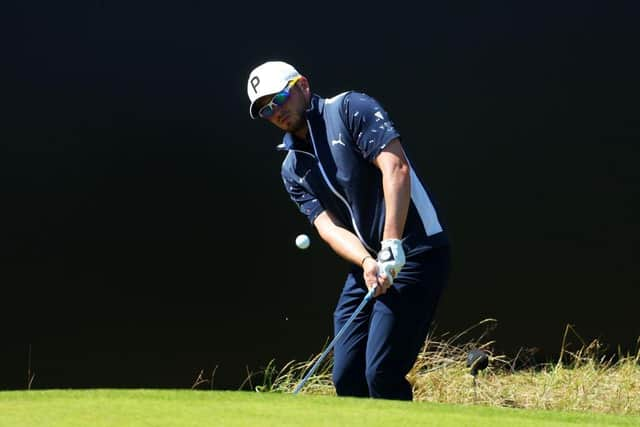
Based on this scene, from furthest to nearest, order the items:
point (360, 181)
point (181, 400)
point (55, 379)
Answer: point (55, 379), point (360, 181), point (181, 400)

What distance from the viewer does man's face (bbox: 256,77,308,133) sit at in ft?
12.9

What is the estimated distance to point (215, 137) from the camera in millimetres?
5863

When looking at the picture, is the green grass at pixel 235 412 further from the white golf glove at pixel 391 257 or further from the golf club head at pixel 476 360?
the golf club head at pixel 476 360

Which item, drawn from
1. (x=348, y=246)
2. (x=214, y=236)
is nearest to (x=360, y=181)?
(x=348, y=246)

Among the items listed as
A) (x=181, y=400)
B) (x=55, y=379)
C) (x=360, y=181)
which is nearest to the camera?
(x=181, y=400)

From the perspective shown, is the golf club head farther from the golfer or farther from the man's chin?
the man's chin

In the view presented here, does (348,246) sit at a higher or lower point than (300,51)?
lower

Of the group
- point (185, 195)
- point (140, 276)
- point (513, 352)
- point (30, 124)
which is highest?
point (30, 124)

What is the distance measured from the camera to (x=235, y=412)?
8.65 ft

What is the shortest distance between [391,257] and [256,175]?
2.30 metres

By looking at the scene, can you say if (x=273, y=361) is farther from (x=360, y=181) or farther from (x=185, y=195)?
(x=360, y=181)

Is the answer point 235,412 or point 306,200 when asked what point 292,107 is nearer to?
point 306,200

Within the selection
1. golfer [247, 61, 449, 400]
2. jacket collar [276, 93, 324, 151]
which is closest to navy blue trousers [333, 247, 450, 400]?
golfer [247, 61, 449, 400]

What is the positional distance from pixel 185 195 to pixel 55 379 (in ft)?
3.69
